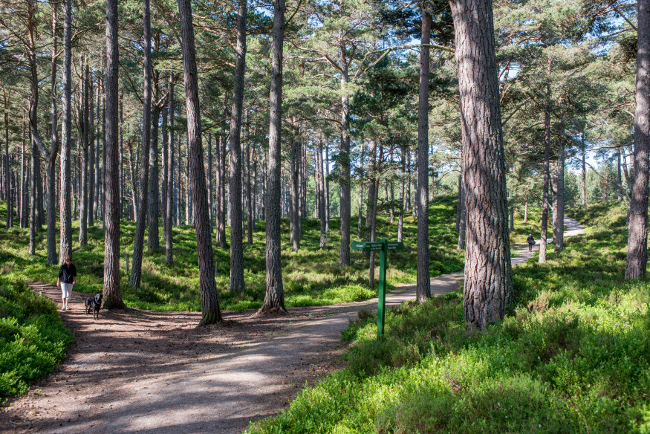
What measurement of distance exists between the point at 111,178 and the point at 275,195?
4.98 m

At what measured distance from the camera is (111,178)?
1056 cm

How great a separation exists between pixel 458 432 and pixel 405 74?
12.0 m

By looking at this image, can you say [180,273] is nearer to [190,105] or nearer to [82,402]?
[190,105]

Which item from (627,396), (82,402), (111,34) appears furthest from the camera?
(111,34)

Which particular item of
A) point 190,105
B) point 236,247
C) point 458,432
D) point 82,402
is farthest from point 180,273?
point 458,432

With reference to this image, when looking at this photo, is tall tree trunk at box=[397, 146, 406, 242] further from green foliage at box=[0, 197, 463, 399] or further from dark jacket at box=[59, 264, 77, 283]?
dark jacket at box=[59, 264, 77, 283]

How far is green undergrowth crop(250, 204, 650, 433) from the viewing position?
2836 mm

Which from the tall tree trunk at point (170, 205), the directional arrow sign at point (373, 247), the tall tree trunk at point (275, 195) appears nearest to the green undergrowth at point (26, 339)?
the tall tree trunk at point (275, 195)

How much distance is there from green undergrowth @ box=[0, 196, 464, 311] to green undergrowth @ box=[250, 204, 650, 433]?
26.7ft

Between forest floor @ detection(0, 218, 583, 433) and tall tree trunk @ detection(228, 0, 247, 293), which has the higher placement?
tall tree trunk @ detection(228, 0, 247, 293)

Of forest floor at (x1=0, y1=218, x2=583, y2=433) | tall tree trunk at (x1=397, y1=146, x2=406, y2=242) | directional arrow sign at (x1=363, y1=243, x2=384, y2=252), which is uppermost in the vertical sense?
tall tree trunk at (x1=397, y1=146, x2=406, y2=242)

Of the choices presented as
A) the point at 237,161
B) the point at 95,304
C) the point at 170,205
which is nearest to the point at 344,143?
the point at 237,161

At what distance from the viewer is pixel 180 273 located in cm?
1692

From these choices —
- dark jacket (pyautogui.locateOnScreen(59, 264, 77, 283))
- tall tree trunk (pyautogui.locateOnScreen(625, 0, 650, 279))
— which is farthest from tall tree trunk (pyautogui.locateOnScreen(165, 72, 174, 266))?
tall tree trunk (pyautogui.locateOnScreen(625, 0, 650, 279))
